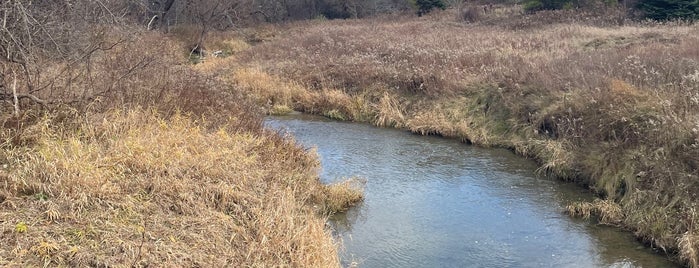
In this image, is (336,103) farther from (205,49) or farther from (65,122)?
(205,49)

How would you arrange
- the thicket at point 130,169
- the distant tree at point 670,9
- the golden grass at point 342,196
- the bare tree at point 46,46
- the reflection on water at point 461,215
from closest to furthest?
the thicket at point 130,169
the bare tree at point 46,46
the reflection on water at point 461,215
the golden grass at point 342,196
the distant tree at point 670,9

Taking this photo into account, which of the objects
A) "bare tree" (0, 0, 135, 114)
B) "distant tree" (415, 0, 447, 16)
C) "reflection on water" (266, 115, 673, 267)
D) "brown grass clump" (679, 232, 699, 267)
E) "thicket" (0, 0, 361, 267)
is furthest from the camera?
"distant tree" (415, 0, 447, 16)

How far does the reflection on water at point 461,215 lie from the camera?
8.12m

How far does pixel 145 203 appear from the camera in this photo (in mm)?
6750

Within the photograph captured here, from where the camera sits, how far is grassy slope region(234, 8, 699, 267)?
9.28 m

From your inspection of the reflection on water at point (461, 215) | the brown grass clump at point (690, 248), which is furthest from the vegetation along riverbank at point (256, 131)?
the reflection on water at point (461, 215)

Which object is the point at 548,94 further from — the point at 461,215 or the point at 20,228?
the point at 20,228

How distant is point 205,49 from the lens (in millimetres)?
28875

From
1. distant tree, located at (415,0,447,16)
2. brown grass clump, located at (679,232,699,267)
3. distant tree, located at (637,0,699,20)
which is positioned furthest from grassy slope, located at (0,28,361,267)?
distant tree, located at (415,0,447,16)

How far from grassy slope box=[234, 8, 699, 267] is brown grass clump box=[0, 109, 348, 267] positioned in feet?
16.2

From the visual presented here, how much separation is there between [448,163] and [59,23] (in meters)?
A: 7.62

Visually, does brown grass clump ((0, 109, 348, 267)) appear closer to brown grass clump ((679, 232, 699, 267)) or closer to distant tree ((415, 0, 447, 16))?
brown grass clump ((679, 232, 699, 267))

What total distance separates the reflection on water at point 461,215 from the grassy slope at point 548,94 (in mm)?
539

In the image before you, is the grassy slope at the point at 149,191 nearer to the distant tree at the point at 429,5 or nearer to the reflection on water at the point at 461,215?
the reflection on water at the point at 461,215
